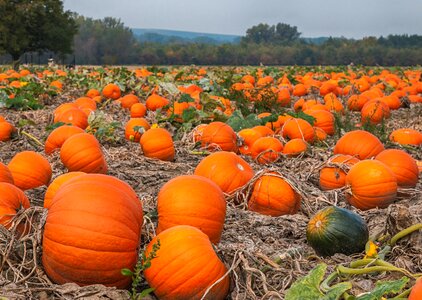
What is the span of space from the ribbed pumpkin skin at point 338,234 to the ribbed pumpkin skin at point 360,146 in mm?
2504

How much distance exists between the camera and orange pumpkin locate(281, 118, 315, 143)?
7.80 metres

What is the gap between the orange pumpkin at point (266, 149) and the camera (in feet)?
22.7

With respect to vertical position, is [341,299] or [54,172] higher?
[341,299]

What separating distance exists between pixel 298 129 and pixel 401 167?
217cm

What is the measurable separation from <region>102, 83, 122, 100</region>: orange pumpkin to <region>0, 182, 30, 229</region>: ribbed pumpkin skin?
920 cm

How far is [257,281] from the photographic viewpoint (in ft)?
10.3

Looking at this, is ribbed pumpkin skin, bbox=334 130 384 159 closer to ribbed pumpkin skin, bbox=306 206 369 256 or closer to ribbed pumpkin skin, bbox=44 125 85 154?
ribbed pumpkin skin, bbox=306 206 369 256

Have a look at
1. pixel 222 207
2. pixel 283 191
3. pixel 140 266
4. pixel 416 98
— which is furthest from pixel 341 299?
pixel 416 98

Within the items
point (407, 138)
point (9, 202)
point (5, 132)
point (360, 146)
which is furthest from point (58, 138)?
point (407, 138)

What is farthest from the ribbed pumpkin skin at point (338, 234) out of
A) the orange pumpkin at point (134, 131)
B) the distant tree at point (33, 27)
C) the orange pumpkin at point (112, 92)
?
the distant tree at point (33, 27)

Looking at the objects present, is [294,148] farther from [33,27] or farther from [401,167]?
[33,27]

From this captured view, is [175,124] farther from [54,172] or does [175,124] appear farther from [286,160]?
[54,172]

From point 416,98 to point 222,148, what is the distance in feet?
27.7

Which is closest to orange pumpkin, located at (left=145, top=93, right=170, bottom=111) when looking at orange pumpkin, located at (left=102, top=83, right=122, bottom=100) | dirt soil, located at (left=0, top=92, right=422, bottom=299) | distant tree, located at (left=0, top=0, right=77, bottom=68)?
orange pumpkin, located at (left=102, top=83, right=122, bottom=100)
